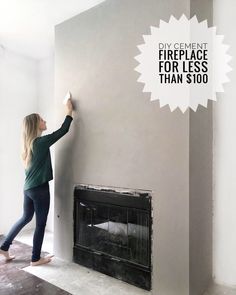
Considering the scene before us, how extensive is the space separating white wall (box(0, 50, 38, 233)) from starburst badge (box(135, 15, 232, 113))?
2113 mm

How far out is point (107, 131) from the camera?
228 centimetres

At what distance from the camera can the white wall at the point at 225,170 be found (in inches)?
83.1

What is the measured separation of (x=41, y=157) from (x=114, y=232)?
3.20 feet

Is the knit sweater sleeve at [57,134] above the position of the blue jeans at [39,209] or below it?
above

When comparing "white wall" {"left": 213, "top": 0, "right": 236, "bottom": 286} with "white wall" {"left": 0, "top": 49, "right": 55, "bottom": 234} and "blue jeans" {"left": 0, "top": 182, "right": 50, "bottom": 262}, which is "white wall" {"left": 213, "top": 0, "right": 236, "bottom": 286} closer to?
"blue jeans" {"left": 0, "top": 182, "right": 50, "bottom": 262}

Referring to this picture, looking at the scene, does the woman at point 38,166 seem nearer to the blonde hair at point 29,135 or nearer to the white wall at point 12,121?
the blonde hair at point 29,135

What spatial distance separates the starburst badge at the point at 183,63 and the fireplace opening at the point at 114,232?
2.67ft

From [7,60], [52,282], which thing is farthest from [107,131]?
[7,60]

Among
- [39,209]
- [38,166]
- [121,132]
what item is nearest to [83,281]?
[39,209]

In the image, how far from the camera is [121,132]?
7.16 feet

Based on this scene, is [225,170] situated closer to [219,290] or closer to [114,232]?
[219,290]

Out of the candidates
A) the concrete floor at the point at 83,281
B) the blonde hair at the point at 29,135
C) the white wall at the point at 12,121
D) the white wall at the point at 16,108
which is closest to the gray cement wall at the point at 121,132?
the concrete floor at the point at 83,281

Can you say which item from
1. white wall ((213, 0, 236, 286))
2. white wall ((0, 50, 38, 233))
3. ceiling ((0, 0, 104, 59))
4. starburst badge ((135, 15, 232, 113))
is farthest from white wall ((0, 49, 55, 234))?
white wall ((213, 0, 236, 286))

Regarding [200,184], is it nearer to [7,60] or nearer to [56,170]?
[56,170]
